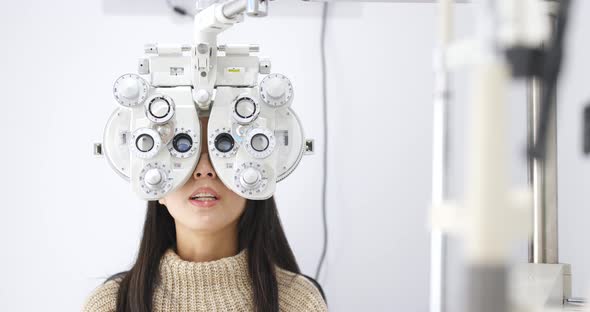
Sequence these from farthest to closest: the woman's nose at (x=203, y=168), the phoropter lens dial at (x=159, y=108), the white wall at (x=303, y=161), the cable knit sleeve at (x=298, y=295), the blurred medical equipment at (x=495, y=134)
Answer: the white wall at (x=303, y=161)
the cable knit sleeve at (x=298, y=295)
the woman's nose at (x=203, y=168)
the phoropter lens dial at (x=159, y=108)
the blurred medical equipment at (x=495, y=134)

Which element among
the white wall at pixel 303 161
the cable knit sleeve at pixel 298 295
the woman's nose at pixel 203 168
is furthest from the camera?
the white wall at pixel 303 161

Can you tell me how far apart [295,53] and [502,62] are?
1522 mm

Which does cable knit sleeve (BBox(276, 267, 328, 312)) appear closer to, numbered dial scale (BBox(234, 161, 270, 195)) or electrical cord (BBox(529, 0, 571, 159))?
numbered dial scale (BBox(234, 161, 270, 195))

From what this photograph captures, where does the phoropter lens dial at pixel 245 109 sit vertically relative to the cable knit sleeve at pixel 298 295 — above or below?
above

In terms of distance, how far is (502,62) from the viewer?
18.2 inches

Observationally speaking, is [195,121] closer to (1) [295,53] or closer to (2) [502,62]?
(1) [295,53]

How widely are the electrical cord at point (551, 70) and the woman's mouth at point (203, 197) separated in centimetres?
103

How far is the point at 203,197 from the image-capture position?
5.02 ft

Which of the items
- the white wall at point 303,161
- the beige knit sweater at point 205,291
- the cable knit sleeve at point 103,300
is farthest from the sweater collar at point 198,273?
the white wall at point 303,161

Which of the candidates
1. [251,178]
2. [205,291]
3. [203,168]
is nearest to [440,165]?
[251,178]

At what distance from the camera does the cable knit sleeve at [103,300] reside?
62.1 inches

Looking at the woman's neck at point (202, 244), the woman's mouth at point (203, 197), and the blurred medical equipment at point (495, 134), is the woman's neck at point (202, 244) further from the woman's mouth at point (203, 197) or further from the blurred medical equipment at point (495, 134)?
the blurred medical equipment at point (495, 134)

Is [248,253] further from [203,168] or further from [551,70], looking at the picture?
[551,70]

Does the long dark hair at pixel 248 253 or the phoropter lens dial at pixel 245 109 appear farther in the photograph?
the long dark hair at pixel 248 253
